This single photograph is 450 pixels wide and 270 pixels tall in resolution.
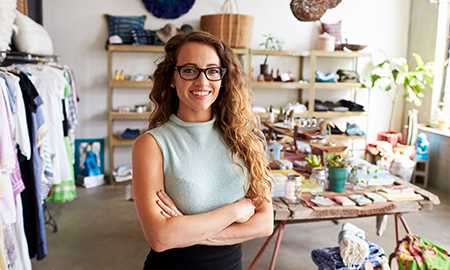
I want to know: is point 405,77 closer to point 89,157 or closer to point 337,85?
point 337,85

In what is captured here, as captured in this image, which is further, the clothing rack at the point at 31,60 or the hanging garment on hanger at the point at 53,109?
the clothing rack at the point at 31,60

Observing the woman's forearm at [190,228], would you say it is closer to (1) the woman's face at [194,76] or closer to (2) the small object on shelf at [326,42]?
(1) the woman's face at [194,76]

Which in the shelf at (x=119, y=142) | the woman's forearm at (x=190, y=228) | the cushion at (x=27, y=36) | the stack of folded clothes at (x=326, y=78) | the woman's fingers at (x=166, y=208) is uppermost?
the cushion at (x=27, y=36)

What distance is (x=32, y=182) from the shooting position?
252 cm

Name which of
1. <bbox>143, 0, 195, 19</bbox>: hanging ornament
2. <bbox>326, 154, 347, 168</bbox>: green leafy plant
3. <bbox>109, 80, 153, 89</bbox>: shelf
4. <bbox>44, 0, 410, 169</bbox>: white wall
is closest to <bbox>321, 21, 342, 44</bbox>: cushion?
<bbox>44, 0, 410, 169</bbox>: white wall

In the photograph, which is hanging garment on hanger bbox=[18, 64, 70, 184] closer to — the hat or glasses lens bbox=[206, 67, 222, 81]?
the hat

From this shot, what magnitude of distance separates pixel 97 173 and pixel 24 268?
3.03m


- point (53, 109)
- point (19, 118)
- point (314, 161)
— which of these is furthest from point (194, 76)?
point (53, 109)

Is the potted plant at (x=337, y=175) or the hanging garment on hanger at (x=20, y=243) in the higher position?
the potted plant at (x=337, y=175)

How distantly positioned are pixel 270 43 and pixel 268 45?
5cm

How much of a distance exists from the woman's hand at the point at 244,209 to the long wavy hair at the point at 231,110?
4 cm

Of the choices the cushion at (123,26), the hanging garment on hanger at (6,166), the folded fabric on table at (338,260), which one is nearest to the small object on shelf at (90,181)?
the cushion at (123,26)

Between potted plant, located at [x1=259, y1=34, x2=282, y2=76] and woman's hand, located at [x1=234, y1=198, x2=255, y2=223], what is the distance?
4.21 meters

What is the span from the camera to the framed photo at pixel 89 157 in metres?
5.29
